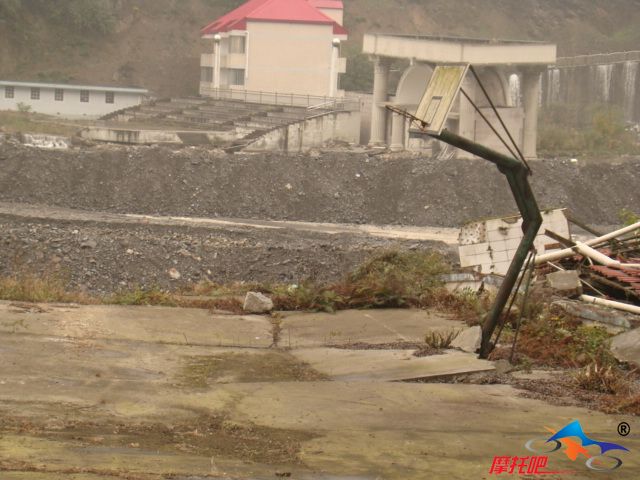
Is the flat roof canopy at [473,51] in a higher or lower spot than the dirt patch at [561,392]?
higher

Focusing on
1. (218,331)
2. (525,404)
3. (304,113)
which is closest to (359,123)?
(304,113)

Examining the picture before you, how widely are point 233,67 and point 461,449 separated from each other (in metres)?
58.3

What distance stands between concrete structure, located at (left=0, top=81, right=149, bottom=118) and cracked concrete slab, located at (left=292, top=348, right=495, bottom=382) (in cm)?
5599

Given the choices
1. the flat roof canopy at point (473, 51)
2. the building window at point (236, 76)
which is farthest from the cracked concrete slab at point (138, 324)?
the building window at point (236, 76)

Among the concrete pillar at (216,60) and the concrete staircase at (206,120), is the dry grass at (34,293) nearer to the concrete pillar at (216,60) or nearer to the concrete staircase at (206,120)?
the concrete staircase at (206,120)

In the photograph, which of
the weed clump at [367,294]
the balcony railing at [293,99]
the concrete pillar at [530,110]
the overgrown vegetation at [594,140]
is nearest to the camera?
the weed clump at [367,294]

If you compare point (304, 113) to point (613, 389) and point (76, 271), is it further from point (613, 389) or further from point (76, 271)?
point (613, 389)

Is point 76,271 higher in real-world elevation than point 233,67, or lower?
lower

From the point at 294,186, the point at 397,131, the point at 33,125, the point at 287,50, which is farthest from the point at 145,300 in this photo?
the point at 287,50

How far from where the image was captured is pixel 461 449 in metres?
9.53

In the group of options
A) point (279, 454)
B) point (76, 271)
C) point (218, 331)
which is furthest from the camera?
point (76, 271)

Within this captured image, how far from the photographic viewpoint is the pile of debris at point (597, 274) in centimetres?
1541

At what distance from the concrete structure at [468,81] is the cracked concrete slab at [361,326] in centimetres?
3085

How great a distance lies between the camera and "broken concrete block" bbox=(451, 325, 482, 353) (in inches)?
545
